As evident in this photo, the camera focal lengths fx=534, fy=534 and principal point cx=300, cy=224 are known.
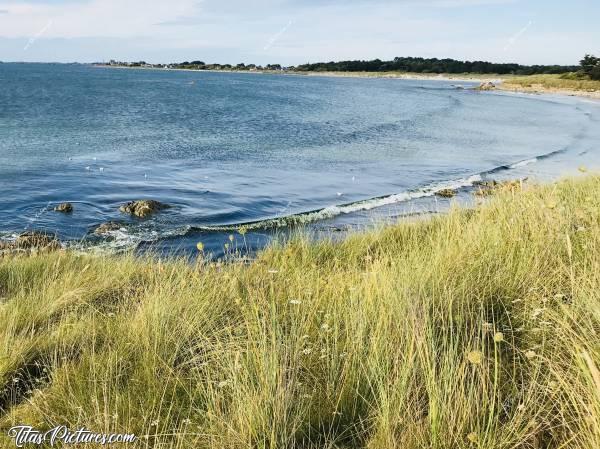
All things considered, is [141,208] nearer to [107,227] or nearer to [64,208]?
[107,227]

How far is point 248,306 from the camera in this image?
4.69 m

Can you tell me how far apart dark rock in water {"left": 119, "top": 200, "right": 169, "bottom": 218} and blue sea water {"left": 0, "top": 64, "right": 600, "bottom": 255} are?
0.31 m

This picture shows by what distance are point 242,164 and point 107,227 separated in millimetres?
11790

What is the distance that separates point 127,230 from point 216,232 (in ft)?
7.46

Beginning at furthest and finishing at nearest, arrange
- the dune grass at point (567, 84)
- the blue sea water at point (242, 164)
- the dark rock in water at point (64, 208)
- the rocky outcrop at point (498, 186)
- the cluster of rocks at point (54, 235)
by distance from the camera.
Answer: the dune grass at point (567, 84)
the dark rock in water at point (64, 208)
the blue sea water at point (242, 164)
the cluster of rocks at point (54, 235)
the rocky outcrop at point (498, 186)

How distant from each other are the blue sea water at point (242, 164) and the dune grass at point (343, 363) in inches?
289

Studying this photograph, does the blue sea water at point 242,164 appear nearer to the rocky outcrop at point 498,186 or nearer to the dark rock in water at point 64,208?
the dark rock in water at point 64,208

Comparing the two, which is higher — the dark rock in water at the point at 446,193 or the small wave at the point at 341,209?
the dark rock in water at the point at 446,193

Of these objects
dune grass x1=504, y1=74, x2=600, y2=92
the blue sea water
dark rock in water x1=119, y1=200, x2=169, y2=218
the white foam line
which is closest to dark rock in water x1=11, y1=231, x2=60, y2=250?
the blue sea water

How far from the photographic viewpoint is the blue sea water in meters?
15.0

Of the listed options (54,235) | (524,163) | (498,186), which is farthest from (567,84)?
(54,235)

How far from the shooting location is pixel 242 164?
2508 centimetres

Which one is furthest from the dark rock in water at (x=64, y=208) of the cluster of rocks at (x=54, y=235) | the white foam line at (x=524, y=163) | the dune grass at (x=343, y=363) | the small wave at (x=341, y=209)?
the white foam line at (x=524, y=163)

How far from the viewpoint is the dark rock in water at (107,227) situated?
1357cm
